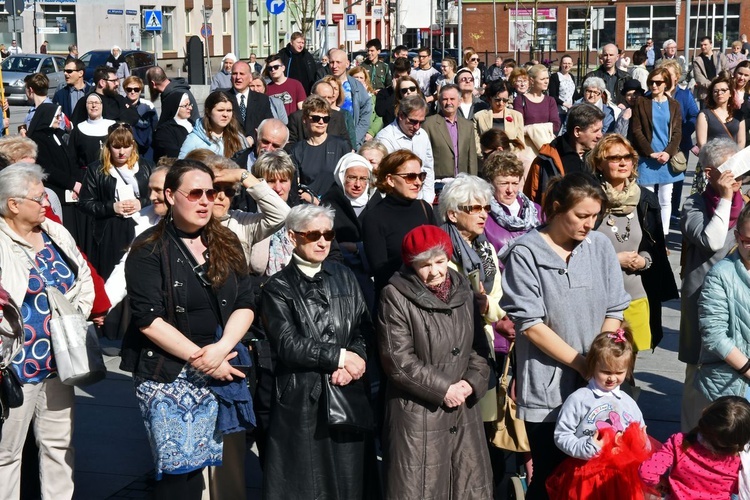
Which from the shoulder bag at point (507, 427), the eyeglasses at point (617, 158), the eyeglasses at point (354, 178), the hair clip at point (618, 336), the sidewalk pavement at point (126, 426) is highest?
the eyeglasses at point (617, 158)

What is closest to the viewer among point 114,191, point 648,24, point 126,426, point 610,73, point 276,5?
point 126,426

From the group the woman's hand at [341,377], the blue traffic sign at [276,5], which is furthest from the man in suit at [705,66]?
the woman's hand at [341,377]

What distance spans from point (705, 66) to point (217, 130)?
13.5 metres

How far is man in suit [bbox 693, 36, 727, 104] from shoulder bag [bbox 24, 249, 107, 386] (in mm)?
16162

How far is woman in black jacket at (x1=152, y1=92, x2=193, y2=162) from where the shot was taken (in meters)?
11.2

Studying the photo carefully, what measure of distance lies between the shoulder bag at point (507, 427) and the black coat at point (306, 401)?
1005mm

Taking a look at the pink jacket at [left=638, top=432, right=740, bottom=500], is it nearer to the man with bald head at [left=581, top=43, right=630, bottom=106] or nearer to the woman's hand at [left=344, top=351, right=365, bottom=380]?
the woman's hand at [left=344, top=351, right=365, bottom=380]

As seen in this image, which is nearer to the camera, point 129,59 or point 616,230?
point 616,230

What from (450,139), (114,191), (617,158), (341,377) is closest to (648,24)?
(450,139)

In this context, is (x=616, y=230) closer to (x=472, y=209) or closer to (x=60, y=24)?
(x=472, y=209)

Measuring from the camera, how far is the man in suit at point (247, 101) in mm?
11906

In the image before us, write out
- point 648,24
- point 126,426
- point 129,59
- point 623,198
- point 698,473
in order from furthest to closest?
point 648,24 < point 129,59 < point 126,426 < point 623,198 < point 698,473

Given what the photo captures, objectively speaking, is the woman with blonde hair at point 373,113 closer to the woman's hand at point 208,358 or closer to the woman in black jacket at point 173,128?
the woman in black jacket at point 173,128

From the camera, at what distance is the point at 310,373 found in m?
5.46
